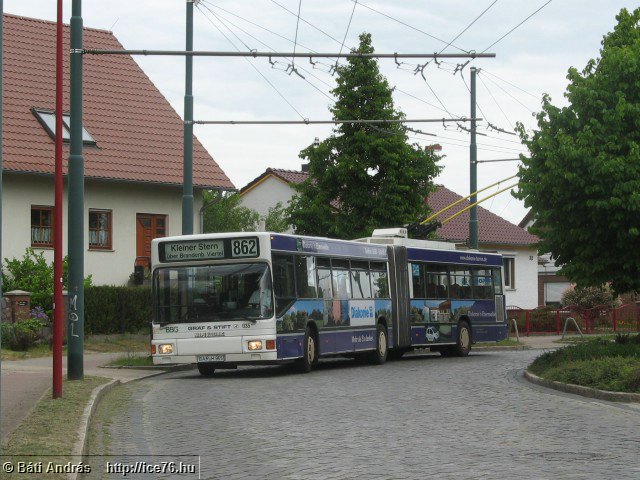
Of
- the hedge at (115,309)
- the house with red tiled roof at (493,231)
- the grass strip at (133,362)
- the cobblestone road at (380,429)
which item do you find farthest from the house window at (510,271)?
the cobblestone road at (380,429)

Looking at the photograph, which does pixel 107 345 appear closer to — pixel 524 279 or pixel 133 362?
pixel 133 362

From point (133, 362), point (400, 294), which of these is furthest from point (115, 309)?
point (400, 294)

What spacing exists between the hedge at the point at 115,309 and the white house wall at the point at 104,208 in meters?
2.64

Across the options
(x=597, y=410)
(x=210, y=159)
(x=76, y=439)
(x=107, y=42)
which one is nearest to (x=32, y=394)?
(x=76, y=439)

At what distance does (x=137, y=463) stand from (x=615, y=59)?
12731mm

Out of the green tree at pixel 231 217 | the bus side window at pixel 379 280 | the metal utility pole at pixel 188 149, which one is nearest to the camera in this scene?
the metal utility pole at pixel 188 149

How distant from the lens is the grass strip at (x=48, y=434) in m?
10.0

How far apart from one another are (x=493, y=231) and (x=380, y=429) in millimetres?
50408

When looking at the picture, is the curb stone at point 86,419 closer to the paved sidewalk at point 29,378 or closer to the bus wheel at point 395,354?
the paved sidewalk at point 29,378

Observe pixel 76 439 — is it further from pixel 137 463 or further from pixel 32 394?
pixel 32 394

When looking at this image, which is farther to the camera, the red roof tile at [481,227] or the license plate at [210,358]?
the red roof tile at [481,227]

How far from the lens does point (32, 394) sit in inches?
676

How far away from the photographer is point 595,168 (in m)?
20.2

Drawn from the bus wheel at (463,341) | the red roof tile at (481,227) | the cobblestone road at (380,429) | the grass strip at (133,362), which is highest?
the red roof tile at (481,227)
